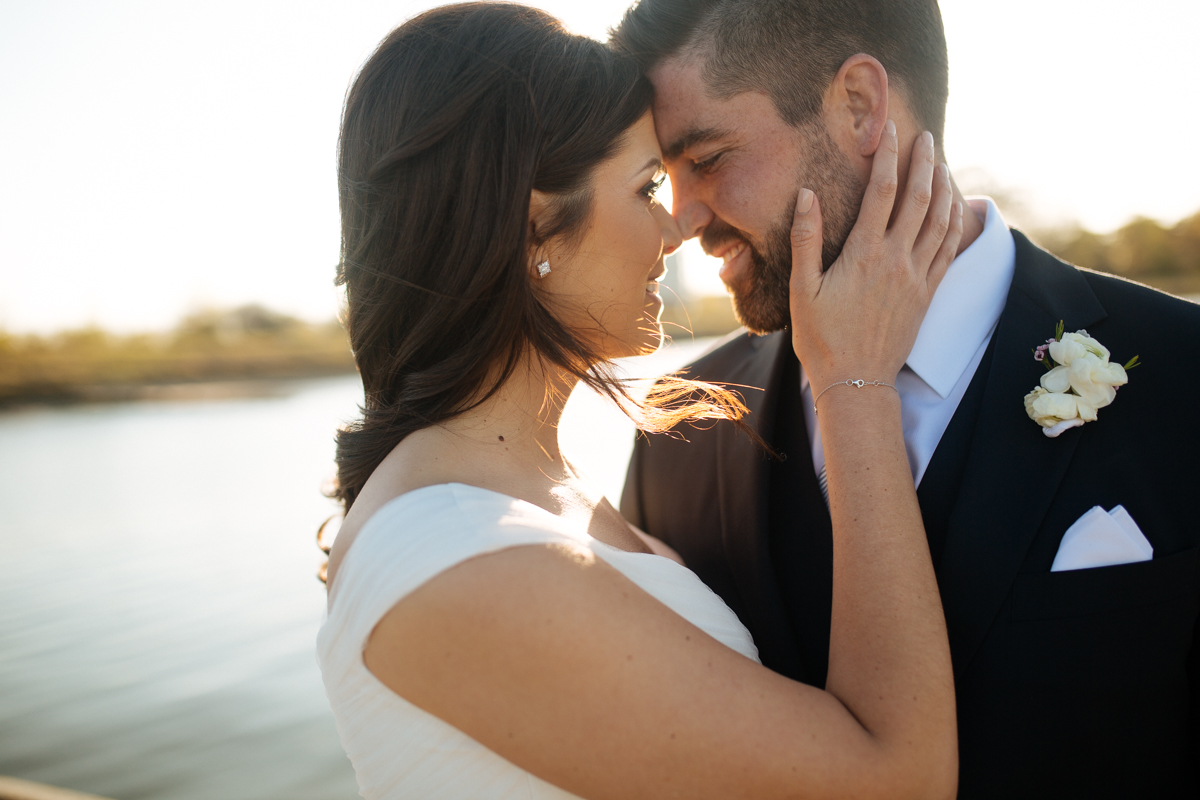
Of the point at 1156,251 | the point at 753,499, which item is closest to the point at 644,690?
the point at 753,499

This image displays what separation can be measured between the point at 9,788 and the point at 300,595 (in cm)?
300

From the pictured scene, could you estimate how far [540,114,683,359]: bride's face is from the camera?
167cm

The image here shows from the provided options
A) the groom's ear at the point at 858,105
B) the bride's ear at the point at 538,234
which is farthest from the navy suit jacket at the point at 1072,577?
the bride's ear at the point at 538,234

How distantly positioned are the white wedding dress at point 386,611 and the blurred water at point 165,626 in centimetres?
65

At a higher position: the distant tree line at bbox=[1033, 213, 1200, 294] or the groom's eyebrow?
the distant tree line at bbox=[1033, 213, 1200, 294]

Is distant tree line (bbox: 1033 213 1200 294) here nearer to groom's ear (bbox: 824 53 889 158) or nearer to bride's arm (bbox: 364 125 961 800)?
groom's ear (bbox: 824 53 889 158)

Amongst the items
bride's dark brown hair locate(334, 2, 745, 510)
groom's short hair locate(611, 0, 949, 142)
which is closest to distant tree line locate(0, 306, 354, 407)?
groom's short hair locate(611, 0, 949, 142)

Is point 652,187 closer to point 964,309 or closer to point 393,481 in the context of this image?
point 964,309

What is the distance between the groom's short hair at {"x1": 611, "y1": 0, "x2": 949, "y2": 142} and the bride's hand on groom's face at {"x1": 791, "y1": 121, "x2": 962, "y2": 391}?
0.87 ft

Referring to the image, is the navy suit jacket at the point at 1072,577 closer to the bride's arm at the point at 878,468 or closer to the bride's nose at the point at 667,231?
the bride's arm at the point at 878,468

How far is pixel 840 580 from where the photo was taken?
1.38 metres

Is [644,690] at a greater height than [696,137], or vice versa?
[696,137]

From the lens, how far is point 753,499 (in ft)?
6.05

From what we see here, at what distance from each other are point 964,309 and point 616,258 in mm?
925
